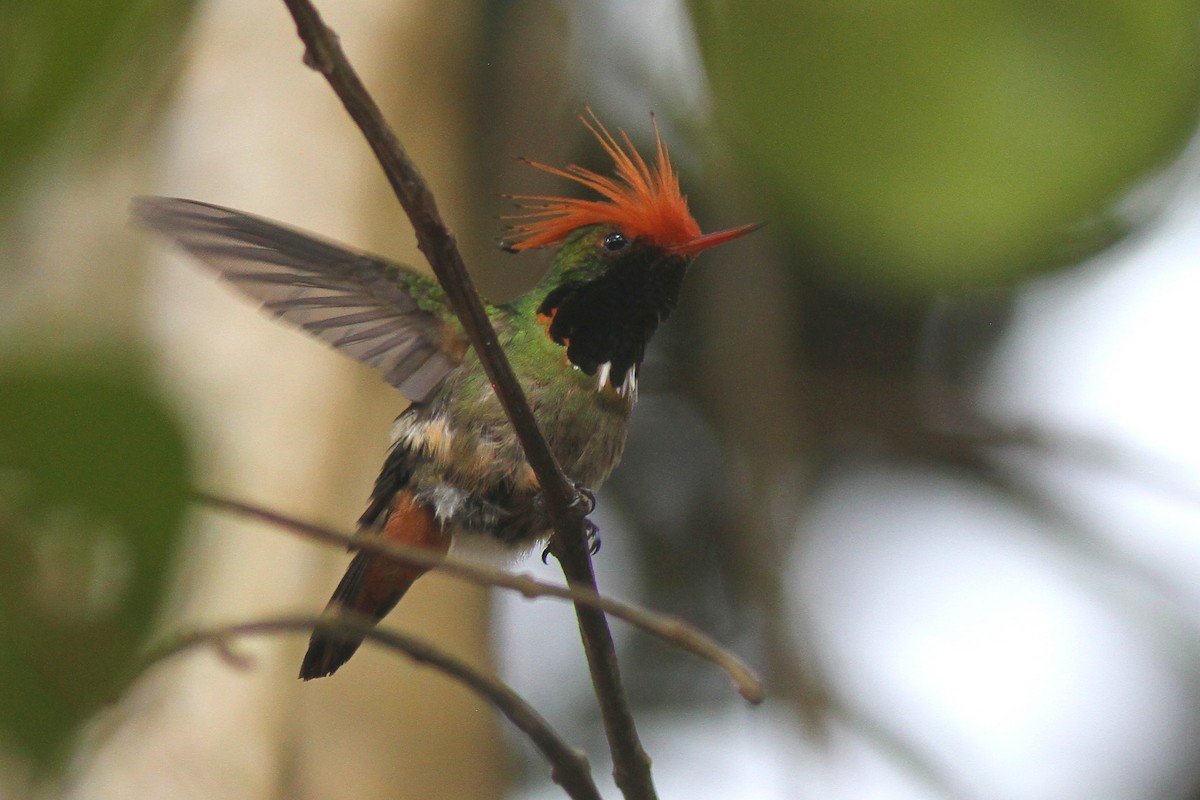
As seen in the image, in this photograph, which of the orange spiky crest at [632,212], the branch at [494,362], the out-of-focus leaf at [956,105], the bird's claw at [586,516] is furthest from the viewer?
the orange spiky crest at [632,212]

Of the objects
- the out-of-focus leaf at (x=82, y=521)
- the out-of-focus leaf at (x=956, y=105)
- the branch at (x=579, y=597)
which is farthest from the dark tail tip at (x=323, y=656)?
the out-of-focus leaf at (x=82, y=521)

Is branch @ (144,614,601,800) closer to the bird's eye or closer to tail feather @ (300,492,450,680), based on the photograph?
tail feather @ (300,492,450,680)

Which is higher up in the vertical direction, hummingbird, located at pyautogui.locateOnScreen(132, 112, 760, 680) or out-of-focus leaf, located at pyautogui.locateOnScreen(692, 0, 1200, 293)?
out-of-focus leaf, located at pyautogui.locateOnScreen(692, 0, 1200, 293)

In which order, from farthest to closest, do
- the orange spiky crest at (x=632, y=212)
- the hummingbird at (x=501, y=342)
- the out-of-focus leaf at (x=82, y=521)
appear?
the orange spiky crest at (x=632, y=212) → the hummingbird at (x=501, y=342) → the out-of-focus leaf at (x=82, y=521)

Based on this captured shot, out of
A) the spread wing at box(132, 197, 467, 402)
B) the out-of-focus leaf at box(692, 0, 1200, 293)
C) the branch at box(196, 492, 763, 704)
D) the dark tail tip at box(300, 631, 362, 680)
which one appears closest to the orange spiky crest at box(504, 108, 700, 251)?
the spread wing at box(132, 197, 467, 402)

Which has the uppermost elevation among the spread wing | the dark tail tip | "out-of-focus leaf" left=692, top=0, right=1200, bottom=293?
"out-of-focus leaf" left=692, top=0, right=1200, bottom=293

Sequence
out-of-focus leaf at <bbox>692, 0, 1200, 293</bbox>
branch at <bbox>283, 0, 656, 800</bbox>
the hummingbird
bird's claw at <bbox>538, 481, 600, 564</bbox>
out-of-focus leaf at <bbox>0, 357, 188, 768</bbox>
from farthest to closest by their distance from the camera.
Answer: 1. the hummingbird
2. bird's claw at <bbox>538, 481, 600, 564</bbox>
3. out-of-focus leaf at <bbox>692, 0, 1200, 293</bbox>
4. branch at <bbox>283, 0, 656, 800</bbox>
5. out-of-focus leaf at <bbox>0, 357, 188, 768</bbox>

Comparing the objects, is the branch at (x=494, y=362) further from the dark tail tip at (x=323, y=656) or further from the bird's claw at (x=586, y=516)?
the dark tail tip at (x=323, y=656)
